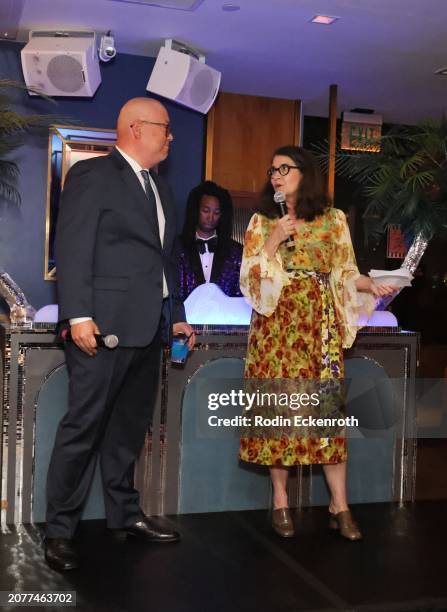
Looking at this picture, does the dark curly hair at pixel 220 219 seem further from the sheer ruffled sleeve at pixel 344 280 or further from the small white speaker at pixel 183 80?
the sheer ruffled sleeve at pixel 344 280

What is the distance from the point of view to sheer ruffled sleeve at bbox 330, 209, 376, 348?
3166mm

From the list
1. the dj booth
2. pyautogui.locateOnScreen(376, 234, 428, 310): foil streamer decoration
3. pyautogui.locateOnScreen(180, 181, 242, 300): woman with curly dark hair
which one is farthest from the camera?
pyautogui.locateOnScreen(180, 181, 242, 300): woman with curly dark hair

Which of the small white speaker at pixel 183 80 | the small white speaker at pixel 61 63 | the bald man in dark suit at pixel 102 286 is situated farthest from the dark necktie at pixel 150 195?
the small white speaker at pixel 183 80

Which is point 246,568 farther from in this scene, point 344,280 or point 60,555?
point 344,280

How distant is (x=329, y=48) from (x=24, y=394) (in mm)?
3744

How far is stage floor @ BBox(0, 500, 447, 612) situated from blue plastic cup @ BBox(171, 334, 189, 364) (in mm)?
694

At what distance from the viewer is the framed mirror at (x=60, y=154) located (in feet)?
19.6

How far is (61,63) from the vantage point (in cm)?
550

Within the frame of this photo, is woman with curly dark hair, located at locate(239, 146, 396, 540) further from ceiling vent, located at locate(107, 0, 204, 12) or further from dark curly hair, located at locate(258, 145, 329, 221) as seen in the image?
ceiling vent, located at locate(107, 0, 204, 12)

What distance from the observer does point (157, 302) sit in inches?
112

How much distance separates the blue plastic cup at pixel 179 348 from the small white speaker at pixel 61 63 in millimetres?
2982

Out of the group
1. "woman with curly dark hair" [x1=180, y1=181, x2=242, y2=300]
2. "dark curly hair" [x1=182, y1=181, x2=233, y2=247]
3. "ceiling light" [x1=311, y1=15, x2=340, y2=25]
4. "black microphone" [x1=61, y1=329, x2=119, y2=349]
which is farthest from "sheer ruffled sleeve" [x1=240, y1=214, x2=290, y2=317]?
"ceiling light" [x1=311, y1=15, x2=340, y2=25]

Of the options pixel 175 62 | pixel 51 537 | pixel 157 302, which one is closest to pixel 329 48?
pixel 175 62

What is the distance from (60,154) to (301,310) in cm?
345
